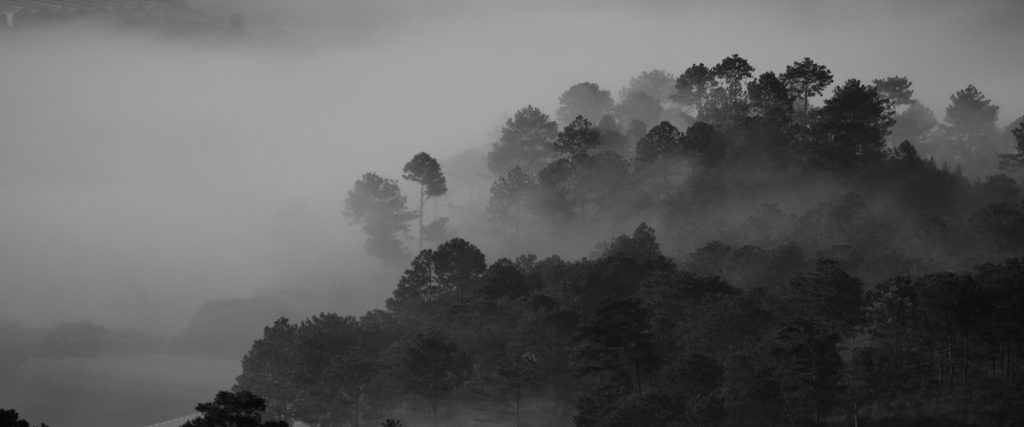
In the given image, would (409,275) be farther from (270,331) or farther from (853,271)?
(853,271)

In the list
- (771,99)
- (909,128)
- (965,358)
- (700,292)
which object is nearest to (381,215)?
(771,99)

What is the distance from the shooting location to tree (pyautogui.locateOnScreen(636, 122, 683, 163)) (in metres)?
114

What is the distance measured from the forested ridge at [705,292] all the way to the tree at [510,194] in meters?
0.29

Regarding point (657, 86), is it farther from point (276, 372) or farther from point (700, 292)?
point (276, 372)

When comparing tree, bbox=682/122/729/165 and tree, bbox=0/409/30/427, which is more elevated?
tree, bbox=682/122/729/165

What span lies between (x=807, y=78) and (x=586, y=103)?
140 ft

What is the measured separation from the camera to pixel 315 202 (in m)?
176

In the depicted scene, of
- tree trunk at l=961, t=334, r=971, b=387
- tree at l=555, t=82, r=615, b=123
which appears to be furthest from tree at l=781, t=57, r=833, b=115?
tree trunk at l=961, t=334, r=971, b=387

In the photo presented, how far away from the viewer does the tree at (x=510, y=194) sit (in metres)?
123

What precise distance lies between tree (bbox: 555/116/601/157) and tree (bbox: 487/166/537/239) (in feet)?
19.1

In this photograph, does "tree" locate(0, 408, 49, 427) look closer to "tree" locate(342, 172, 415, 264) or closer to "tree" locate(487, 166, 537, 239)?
"tree" locate(487, 166, 537, 239)

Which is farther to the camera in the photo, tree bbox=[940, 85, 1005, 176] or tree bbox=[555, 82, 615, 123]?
tree bbox=[555, 82, 615, 123]

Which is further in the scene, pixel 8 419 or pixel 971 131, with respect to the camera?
pixel 971 131

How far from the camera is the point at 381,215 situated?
129m
